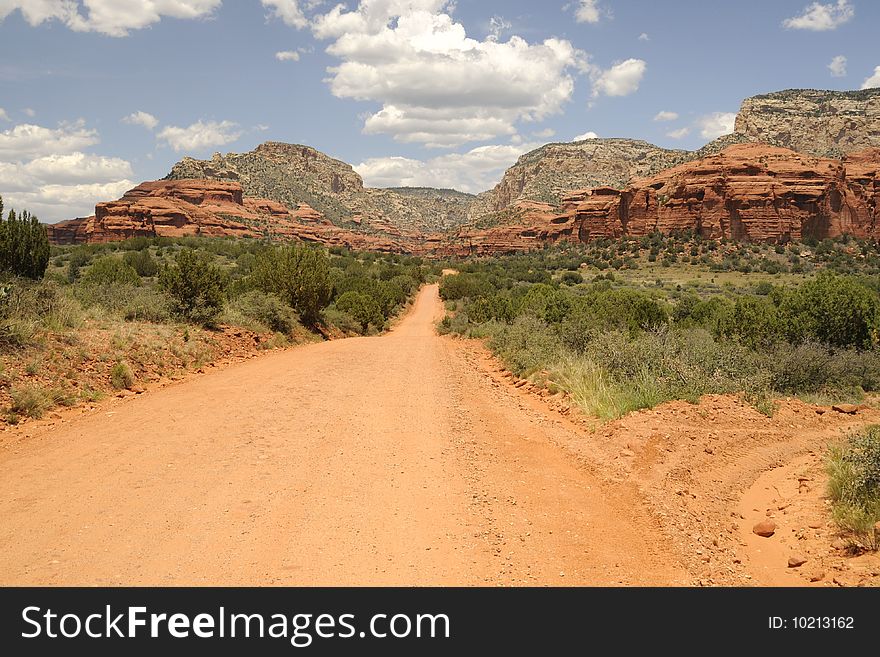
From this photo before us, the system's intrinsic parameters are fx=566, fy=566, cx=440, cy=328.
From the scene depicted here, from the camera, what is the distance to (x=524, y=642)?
11.5 ft

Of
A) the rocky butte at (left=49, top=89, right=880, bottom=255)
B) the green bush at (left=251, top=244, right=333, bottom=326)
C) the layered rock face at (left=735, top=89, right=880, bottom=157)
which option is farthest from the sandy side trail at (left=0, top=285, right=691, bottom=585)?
the layered rock face at (left=735, top=89, right=880, bottom=157)

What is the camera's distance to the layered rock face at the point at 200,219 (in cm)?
8594

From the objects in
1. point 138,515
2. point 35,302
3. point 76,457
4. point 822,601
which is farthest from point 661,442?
point 35,302

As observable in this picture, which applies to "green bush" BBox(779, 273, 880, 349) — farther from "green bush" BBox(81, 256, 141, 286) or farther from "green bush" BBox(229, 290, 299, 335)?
"green bush" BBox(81, 256, 141, 286)

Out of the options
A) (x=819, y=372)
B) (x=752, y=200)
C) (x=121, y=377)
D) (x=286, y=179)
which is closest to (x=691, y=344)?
(x=819, y=372)

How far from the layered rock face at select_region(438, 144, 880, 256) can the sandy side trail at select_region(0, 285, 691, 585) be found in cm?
8267

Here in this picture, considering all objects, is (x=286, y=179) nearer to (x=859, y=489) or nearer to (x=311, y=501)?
(x=311, y=501)

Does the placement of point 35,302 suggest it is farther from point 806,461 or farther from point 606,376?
point 806,461

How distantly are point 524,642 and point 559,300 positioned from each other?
748 inches

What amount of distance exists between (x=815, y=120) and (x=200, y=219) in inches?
5049

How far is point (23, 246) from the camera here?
13828 millimetres

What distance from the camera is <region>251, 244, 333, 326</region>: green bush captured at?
77.5 ft

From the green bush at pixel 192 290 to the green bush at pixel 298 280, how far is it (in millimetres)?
5485

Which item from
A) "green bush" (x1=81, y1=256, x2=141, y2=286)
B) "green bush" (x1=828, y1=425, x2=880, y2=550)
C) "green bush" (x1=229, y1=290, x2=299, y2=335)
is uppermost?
"green bush" (x1=81, y1=256, x2=141, y2=286)
